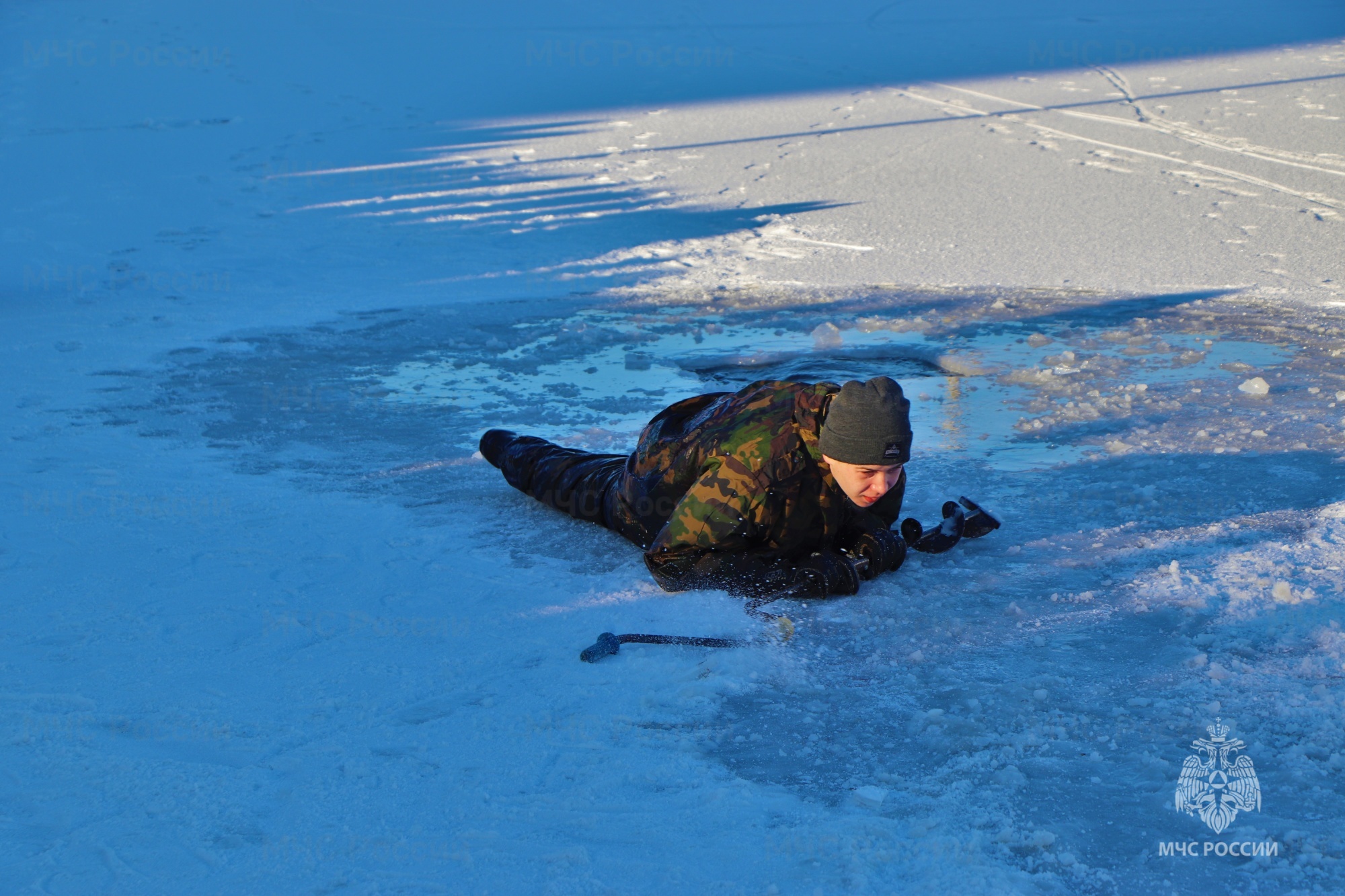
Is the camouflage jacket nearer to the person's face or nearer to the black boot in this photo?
the person's face

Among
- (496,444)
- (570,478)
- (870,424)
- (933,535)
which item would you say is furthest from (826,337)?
(870,424)

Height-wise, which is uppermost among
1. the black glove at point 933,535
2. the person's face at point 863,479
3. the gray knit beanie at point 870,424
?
the gray knit beanie at point 870,424

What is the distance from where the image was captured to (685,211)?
8.05 metres

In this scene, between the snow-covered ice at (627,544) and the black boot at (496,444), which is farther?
the black boot at (496,444)

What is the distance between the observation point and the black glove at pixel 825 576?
2799 millimetres

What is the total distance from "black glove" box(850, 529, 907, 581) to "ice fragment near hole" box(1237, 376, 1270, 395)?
2160 mm

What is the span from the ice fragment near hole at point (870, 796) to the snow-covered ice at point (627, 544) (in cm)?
1

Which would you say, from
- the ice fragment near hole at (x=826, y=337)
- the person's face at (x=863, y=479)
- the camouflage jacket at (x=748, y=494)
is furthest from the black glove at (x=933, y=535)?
the ice fragment near hole at (x=826, y=337)

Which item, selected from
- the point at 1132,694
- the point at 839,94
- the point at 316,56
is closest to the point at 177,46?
the point at 316,56

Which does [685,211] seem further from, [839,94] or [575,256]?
[839,94]

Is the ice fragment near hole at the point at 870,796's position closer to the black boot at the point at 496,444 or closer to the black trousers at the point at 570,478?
the black trousers at the point at 570,478

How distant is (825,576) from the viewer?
2791mm

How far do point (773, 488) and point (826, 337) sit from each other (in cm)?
267

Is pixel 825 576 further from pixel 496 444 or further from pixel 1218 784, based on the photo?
pixel 496 444
